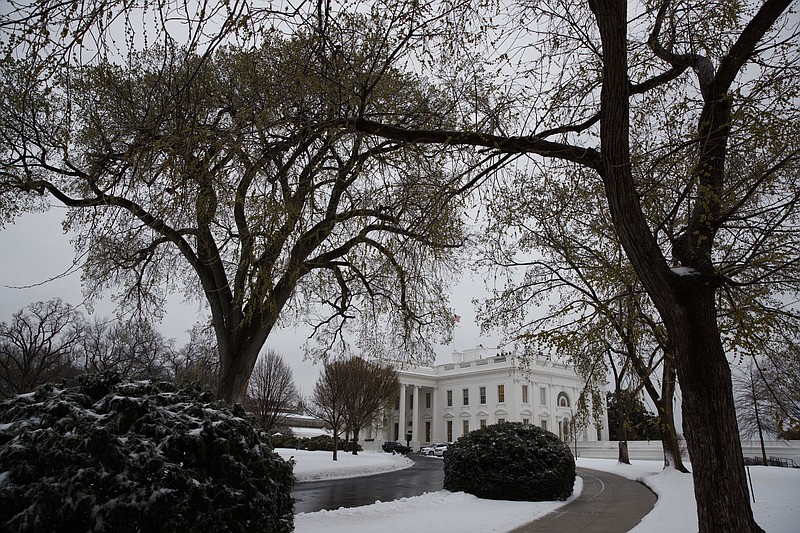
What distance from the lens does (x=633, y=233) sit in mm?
5777

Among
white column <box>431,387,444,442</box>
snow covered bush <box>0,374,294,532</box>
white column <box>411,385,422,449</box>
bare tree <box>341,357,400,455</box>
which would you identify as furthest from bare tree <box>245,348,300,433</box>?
white column <box>431,387,444,442</box>

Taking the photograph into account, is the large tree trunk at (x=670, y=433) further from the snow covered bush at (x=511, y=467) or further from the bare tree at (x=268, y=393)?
the bare tree at (x=268, y=393)

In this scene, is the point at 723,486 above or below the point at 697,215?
below

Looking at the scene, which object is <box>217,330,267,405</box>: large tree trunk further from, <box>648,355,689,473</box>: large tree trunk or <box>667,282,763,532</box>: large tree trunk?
<box>648,355,689,473</box>: large tree trunk

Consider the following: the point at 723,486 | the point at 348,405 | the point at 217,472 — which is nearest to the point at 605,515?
the point at 723,486

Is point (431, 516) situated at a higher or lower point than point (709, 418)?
lower

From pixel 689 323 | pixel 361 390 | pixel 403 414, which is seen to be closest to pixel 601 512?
pixel 689 323

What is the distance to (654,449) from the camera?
1566 inches

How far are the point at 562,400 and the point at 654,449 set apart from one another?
21288 millimetres

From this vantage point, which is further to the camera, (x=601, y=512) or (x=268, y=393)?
(x=268, y=393)

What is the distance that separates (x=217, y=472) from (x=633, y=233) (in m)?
4.89

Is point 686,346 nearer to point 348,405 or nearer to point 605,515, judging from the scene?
point 605,515

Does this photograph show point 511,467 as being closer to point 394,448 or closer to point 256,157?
point 256,157

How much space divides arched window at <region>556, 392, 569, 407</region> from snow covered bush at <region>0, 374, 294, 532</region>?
59606 mm
